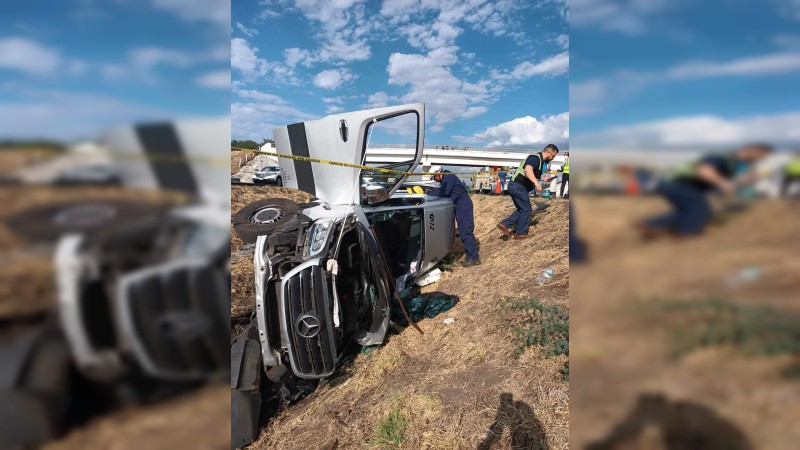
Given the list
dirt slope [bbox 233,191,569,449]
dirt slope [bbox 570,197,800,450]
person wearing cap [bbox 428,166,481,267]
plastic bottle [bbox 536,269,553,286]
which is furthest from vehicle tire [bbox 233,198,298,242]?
dirt slope [bbox 570,197,800,450]

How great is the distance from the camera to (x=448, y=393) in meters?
3.02

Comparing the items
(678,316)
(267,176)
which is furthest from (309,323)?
(267,176)

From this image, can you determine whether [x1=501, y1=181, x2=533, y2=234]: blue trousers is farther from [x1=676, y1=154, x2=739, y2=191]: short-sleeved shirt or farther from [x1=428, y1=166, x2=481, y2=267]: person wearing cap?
[x1=676, y1=154, x2=739, y2=191]: short-sleeved shirt

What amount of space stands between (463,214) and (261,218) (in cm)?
308

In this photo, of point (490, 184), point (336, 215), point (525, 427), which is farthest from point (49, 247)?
point (490, 184)

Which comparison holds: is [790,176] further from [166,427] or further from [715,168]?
[166,427]

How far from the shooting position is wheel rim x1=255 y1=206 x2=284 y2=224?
4332 millimetres

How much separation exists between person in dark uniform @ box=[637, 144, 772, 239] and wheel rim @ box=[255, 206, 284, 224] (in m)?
4.05

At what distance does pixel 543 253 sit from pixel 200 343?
18.1 feet

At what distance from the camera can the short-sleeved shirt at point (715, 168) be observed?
0.64m

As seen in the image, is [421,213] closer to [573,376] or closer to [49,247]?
[573,376]

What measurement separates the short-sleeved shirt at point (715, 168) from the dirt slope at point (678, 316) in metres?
0.06

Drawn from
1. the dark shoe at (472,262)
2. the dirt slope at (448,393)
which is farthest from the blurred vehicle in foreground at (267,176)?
the dirt slope at (448,393)

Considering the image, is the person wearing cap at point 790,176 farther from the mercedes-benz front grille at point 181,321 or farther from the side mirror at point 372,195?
the side mirror at point 372,195
